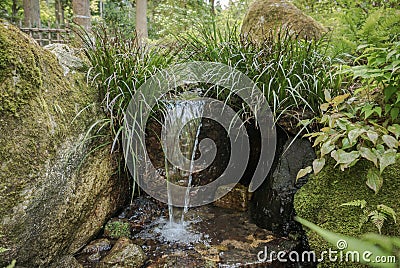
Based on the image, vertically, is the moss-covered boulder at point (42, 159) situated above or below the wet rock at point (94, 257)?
above

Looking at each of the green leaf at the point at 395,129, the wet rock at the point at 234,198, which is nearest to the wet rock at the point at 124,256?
the wet rock at the point at 234,198

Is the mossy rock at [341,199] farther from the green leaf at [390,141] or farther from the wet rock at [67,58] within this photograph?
the wet rock at [67,58]

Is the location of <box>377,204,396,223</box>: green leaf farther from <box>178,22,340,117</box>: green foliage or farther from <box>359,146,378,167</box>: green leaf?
<box>178,22,340,117</box>: green foliage

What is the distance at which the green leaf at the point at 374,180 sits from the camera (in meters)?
1.79

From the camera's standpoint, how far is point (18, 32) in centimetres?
197

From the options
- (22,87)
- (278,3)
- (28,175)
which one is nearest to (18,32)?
(22,87)

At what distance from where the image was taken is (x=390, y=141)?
5.87 ft

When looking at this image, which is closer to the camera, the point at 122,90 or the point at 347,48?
the point at 122,90

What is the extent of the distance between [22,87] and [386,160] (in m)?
2.22

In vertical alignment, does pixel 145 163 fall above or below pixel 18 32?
below

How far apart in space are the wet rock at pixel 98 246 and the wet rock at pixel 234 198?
3.52ft

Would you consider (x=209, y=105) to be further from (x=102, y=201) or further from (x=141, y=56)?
(x=102, y=201)

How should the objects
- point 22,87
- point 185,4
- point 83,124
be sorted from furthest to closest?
point 185,4 < point 83,124 < point 22,87

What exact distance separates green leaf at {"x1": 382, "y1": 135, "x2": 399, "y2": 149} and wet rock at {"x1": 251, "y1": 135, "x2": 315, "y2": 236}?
566 millimetres
